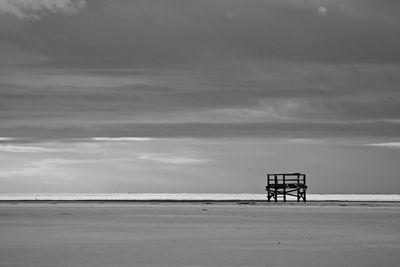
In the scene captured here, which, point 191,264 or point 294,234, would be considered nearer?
point 191,264

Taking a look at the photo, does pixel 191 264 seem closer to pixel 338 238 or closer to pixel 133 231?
pixel 338 238

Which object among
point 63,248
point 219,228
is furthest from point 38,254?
point 219,228

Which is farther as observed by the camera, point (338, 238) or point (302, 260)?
point (338, 238)

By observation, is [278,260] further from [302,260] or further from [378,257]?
[378,257]

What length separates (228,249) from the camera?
76.1ft

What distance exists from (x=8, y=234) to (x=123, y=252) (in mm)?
7976

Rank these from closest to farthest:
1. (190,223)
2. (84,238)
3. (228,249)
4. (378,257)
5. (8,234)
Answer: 1. (378,257)
2. (228,249)
3. (84,238)
4. (8,234)
5. (190,223)

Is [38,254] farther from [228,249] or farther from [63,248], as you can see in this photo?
[228,249]

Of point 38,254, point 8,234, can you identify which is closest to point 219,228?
point 8,234

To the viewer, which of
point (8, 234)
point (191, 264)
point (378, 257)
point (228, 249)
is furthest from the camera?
point (8, 234)

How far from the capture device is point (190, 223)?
36.2m

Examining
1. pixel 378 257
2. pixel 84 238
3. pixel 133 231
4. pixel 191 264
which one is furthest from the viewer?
pixel 133 231

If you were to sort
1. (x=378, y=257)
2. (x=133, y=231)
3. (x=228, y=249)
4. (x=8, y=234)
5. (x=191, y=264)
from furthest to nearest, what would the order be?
1. (x=133, y=231)
2. (x=8, y=234)
3. (x=228, y=249)
4. (x=378, y=257)
5. (x=191, y=264)

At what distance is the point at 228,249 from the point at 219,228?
8.97 metres
